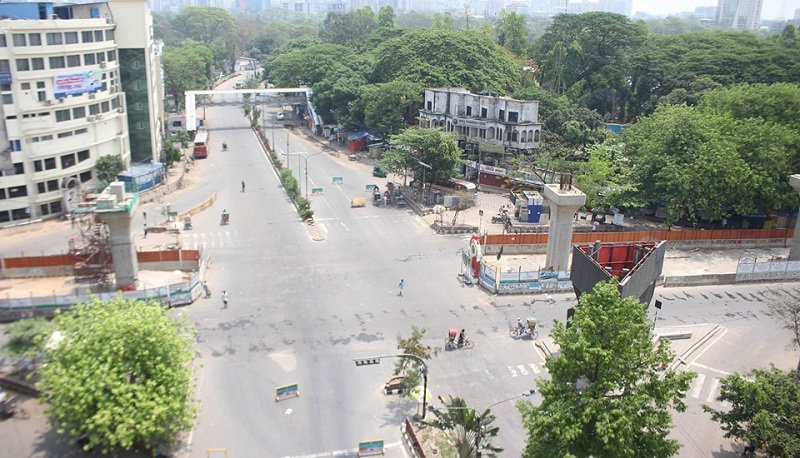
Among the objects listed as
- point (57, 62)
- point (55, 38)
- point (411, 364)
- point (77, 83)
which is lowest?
point (411, 364)

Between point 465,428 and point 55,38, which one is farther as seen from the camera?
point 55,38

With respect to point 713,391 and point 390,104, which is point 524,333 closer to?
point 713,391

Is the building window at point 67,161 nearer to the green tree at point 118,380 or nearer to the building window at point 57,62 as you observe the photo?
the building window at point 57,62

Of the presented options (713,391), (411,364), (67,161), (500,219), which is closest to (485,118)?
(500,219)

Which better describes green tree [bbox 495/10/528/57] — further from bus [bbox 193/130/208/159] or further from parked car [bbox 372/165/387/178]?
bus [bbox 193/130/208/159]

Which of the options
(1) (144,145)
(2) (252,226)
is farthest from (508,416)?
(1) (144,145)

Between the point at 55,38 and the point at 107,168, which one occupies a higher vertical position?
the point at 55,38

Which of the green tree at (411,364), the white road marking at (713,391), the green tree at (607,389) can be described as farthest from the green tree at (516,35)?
the green tree at (607,389)
